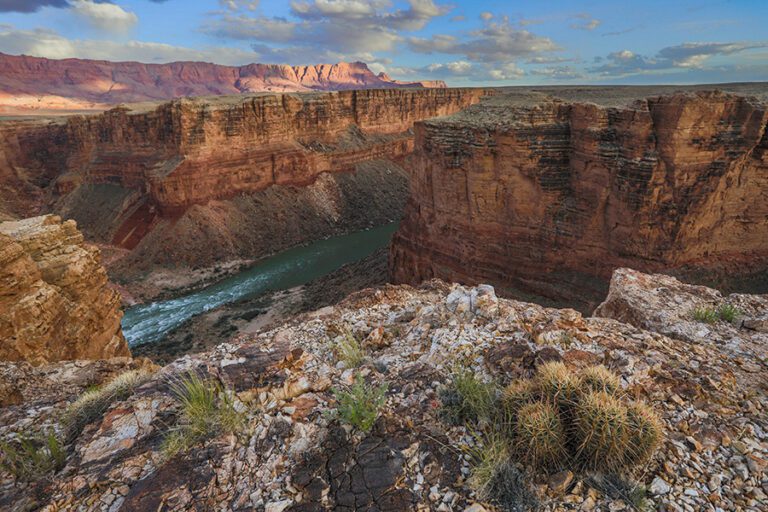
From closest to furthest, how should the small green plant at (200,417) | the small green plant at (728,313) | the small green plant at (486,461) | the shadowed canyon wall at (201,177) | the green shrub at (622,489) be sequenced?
1. the green shrub at (622,489)
2. the small green plant at (486,461)
3. the small green plant at (200,417)
4. the small green plant at (728,313)
5. the shadowed canyon wall at (201,177)

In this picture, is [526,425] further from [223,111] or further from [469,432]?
[223,111]

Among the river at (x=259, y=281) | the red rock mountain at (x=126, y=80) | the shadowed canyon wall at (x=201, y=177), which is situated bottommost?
the river at (x=259, y=281)

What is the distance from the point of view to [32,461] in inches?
162

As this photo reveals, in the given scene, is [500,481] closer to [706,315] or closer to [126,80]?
[706,315]

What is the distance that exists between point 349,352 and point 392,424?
5.12 ft

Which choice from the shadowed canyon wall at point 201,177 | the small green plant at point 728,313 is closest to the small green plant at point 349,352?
the small green plant at point 728,313

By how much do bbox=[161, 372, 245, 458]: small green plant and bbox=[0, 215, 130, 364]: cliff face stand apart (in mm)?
6885

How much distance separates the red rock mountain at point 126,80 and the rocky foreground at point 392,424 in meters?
109

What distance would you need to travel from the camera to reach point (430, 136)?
69.0ft

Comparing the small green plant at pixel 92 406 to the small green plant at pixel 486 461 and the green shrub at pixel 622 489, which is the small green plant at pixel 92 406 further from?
the green shrub at pixel 622 489

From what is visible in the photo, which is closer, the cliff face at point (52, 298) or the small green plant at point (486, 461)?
the small green plant at point (486, 461)

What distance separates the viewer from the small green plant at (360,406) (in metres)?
4.09

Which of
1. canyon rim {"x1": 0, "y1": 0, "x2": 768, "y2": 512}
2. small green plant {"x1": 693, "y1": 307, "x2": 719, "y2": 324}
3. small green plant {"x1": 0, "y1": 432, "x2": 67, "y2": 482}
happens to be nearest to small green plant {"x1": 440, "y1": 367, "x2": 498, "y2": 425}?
canyon rim {"x1": 0, "y1": 0, "x2": 768, "y2": 512}

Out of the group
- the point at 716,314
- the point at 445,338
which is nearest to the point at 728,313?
the point at 716,314
